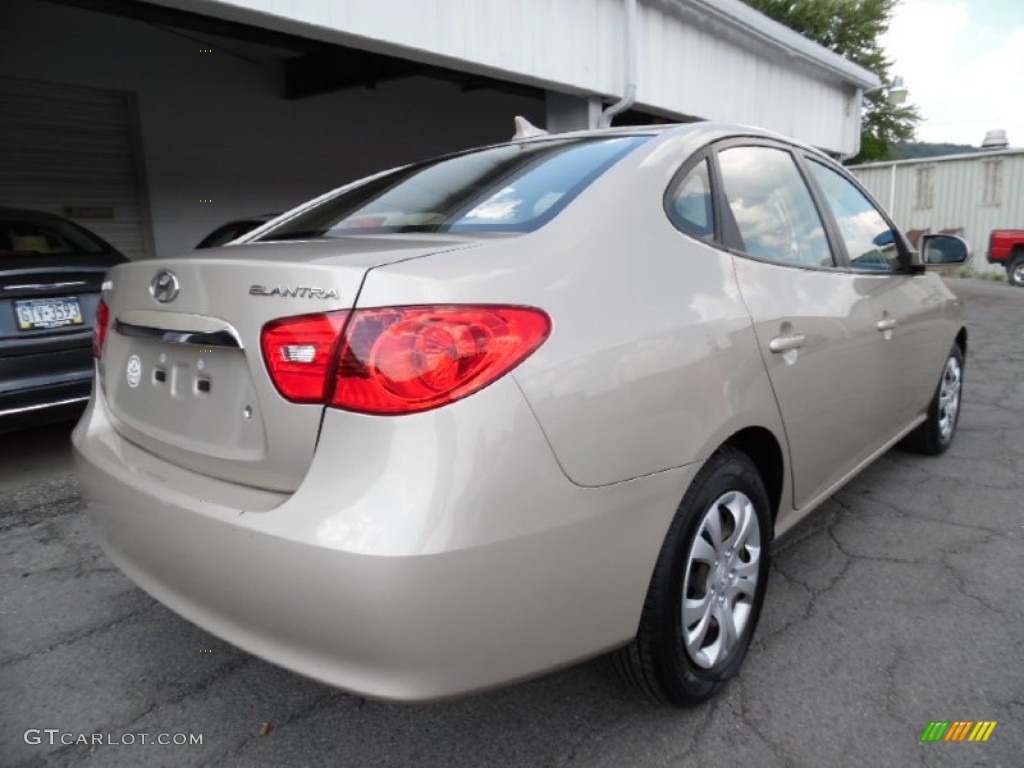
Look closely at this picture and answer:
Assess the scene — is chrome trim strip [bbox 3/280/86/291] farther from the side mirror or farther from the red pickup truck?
the red pickup truck

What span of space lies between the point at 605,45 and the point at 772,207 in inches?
195

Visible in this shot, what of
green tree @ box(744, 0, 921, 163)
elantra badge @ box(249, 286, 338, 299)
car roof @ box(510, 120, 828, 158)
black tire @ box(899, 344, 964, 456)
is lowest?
black tire @ box(899, 344, 964, 456)

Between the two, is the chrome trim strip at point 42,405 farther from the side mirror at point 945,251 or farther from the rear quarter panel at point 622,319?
the side mirror at point 945,251

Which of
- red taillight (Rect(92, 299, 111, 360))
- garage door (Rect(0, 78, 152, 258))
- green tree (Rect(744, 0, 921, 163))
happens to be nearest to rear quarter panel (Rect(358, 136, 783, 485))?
red taillight (Rect(92, 299, 111, 360))

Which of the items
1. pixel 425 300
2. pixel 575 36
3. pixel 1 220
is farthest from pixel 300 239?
pixel 575 36

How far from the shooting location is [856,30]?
25.7 meters

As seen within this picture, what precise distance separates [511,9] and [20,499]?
460cm

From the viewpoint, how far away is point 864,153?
92.6ft

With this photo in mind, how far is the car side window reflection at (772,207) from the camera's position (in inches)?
85.7

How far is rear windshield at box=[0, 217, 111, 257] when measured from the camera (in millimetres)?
4035

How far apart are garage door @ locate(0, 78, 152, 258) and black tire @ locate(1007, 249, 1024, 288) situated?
15.6 m

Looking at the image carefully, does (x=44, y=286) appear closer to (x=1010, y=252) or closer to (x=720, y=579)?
(x=720, y=579)

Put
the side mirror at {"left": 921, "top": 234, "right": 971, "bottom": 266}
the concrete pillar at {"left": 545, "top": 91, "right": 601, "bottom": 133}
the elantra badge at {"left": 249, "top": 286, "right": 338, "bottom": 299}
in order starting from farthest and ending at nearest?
the concrete pillar at {"left": 545, "top": 91, "right": 601, "bottom": 133} → the side mirror at {"left": 921, "top": 234, "right": 971, "bottom": 266} → the elantra badge at {"left": 249, "top": 286, "right": 338, "bottom": 299}

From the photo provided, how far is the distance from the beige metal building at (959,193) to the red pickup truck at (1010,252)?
213 cm
